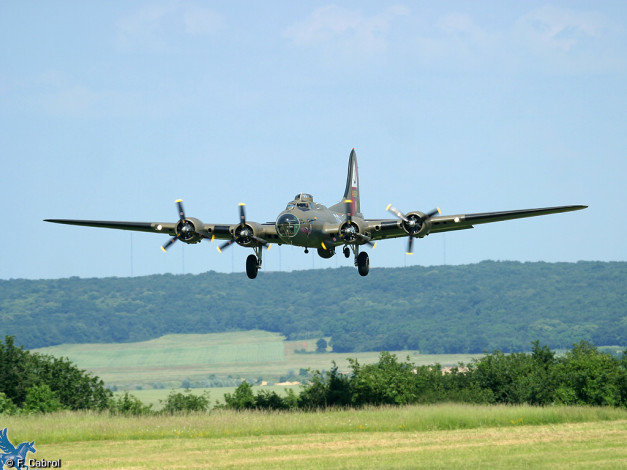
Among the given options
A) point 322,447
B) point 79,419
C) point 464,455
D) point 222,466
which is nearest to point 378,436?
point 322,447

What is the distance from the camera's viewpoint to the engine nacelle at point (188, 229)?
49562 millimetres

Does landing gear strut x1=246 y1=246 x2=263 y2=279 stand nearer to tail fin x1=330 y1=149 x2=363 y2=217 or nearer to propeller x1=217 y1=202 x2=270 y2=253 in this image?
propeller x1=217 y1=202 x2=270 y2=253

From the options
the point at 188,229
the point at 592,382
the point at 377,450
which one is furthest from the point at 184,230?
the point at 592,382

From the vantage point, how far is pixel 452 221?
48812mm

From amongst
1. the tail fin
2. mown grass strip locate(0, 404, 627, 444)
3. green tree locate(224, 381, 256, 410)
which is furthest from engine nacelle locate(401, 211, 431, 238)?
green tree locate(224, 381, 256, 410)

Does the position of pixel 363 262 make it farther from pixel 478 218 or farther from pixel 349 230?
pixel 478 218

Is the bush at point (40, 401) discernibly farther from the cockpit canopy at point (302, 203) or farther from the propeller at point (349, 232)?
the propeller at point (349, 232)

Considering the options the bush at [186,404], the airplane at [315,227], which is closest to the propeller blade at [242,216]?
the airplane at [315,227]

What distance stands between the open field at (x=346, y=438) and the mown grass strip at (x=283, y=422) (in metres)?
0.09

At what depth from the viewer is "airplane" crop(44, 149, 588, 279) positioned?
156 feet

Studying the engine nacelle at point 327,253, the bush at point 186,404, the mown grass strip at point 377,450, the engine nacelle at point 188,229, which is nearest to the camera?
the engine nacelle at point 188,229

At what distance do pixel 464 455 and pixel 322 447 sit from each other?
34.3 feet

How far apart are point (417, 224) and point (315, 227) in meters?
5.78

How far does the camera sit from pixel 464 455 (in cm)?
5531
